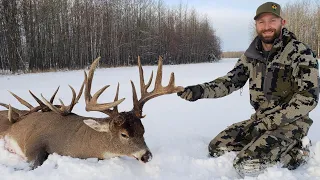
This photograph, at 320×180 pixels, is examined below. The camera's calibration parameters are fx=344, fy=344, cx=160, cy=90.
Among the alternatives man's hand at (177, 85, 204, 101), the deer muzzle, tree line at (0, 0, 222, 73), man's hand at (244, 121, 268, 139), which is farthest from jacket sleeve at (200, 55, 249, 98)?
tree line at (0, 0, 222, 73)

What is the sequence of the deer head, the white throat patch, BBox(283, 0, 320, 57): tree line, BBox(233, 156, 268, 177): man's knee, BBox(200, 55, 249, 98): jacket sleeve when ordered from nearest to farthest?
BBox(233, 156, 268, 177): man's knee → the deer head → BBox(200, 55, 249, 98): jacket sleeve → the white throat patch → BBox(283, 0, 320, 57): tree line

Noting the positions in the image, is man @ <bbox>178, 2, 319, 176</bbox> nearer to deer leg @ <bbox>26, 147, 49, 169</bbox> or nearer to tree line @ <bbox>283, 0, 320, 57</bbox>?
deer leg @ <bbox>26, 147, 49, 169</bbox>

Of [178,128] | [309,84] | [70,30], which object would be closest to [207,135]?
[178,128]

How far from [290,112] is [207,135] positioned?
1846mm

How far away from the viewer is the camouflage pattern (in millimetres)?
3816

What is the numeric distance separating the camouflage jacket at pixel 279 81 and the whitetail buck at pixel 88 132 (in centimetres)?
100

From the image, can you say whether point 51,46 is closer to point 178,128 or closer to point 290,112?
point 178,128

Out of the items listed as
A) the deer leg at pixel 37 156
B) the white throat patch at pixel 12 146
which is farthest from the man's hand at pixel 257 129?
the white throat patch at pixel 12 146

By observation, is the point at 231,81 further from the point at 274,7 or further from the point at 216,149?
the point at 274,7

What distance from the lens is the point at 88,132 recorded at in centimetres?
444

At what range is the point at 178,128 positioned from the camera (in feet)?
20.5

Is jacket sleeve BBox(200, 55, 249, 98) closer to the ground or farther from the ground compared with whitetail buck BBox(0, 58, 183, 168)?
farther from the ground

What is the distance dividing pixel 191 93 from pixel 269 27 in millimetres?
1276

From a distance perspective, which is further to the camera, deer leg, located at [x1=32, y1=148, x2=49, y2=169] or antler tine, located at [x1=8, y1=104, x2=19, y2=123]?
antler tine, located at [x1=8, y1=104, x2=19, y2=123]
